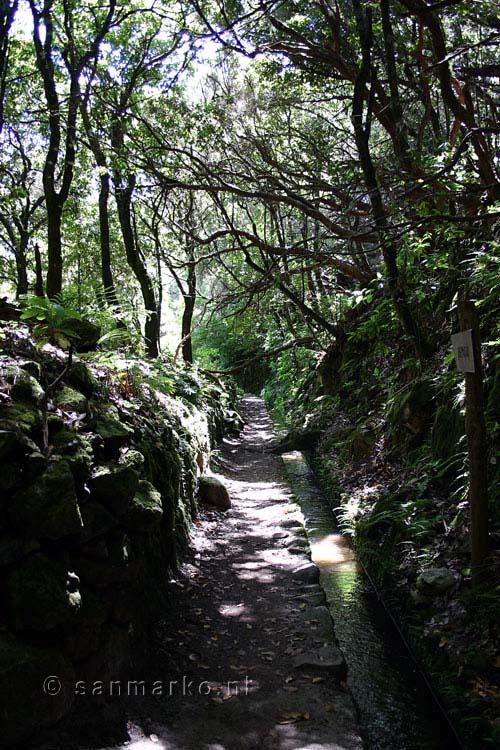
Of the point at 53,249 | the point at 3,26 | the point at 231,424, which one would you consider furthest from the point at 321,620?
the point at 231,424

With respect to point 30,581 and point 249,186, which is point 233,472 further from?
point 30,581

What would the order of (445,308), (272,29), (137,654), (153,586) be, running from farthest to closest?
(272,29), (445,308), (153,586), (137,654)

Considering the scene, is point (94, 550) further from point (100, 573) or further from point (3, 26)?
point (3, 26)

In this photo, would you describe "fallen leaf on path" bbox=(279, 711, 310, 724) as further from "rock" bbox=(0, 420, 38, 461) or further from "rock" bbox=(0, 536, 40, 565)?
"rock" bbox=(0, 420, 38, 461)

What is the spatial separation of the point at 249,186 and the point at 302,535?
8.82 m

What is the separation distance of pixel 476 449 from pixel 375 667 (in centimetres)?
192

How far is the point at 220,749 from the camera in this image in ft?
10.7

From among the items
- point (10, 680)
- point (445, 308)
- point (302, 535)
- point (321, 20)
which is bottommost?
point (302, 535)

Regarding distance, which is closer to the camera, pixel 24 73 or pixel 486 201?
pixel 486 201

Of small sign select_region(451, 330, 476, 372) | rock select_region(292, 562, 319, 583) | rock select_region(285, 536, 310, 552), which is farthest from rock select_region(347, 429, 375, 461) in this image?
small sign select_region(451, 330, 476, 372)

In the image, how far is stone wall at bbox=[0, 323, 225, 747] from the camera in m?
2.91

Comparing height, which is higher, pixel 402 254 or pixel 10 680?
pixel 402 254

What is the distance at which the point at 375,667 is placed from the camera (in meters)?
4.51

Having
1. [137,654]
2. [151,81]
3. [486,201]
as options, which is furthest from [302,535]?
[151,81]
